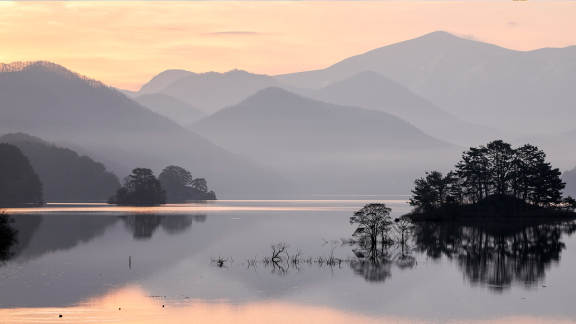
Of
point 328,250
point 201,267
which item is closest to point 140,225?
point 328,250

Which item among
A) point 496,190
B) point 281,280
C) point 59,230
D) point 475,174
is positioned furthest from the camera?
point 496,190

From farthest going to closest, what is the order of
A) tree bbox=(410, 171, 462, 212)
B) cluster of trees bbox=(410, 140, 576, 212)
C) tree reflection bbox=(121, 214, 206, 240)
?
cluster of trees bbox=(410, 140, 576, 212) < tree bbox=(410, 171, 462, 212) < tree reflection bbox=(121, 214, 206, 240)

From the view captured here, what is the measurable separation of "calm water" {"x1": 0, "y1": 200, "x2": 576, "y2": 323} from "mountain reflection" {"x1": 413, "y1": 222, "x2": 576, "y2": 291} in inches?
5.3

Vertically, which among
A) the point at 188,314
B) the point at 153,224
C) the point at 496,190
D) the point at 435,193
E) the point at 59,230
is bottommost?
the point at 188,314

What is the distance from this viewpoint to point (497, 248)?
10881 cm

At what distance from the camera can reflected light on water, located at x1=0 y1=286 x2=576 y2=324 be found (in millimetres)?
57812

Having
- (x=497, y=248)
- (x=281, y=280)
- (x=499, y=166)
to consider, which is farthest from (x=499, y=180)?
(x=281, y=280)

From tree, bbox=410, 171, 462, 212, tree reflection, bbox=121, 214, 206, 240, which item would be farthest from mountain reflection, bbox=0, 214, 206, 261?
tree, bbox=410, 171, 462, 212

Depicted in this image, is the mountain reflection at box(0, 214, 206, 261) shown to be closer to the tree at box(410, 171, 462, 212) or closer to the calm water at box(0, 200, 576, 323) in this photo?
the calm water at box(0, 200, 576, 323)

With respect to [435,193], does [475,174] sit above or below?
above

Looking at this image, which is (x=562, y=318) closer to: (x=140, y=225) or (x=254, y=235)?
(x=254, y=235)

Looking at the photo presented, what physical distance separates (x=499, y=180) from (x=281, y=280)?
106549 mm

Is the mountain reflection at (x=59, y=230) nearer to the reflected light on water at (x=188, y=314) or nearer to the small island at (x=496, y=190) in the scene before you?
the reflected light on water at (x=188, y=314)

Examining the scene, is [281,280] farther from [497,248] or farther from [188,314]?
[497,248]
